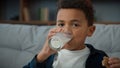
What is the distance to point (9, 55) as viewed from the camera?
5.41ft

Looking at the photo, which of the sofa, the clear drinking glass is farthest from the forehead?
the sofa

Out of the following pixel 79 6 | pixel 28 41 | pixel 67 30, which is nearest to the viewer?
pixel 67 30

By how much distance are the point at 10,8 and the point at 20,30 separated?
1.72 m

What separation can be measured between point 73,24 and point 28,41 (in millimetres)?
725

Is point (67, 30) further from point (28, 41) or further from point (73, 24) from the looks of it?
point (28, 41)

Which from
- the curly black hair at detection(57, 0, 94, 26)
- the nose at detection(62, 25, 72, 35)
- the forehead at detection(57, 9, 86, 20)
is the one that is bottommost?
the nose at detection(62, 25, 72, 35)

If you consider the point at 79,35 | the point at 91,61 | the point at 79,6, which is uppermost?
the point at 79,6

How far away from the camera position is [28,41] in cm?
167

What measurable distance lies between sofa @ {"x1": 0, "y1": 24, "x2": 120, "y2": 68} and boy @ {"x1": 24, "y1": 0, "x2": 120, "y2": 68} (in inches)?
15.2

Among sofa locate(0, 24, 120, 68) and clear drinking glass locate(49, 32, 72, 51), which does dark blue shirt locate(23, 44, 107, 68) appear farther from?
sofa locate(0, 24, 120, 68)

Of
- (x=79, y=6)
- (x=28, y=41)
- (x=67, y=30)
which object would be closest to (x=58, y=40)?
(x=67, y=30)

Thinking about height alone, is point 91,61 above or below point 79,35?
below

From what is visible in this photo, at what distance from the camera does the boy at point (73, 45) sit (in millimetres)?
1003

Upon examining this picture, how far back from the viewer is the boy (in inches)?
39.5
